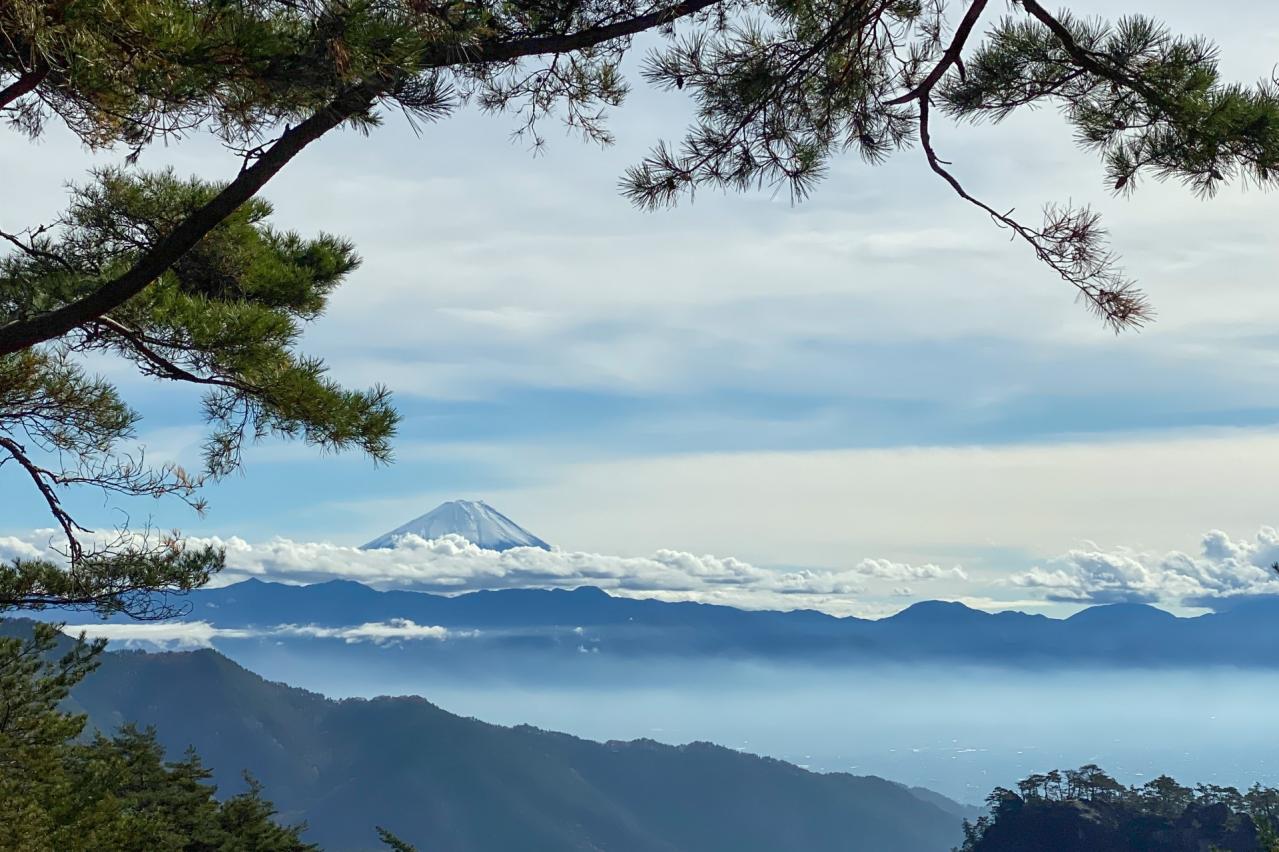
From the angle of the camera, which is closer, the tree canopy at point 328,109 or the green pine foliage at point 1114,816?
the tree canopy at point 328,109

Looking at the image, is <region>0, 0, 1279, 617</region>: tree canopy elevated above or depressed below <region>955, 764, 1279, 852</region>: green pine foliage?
above

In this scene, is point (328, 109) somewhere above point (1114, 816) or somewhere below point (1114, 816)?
above

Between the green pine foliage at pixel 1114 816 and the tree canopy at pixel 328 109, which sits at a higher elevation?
the tree canopy at pixel 328 109

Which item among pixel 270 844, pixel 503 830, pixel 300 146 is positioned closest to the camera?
pixel 300 146

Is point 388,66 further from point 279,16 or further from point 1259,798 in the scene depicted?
point 1259,798

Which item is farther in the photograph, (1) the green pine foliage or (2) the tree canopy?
(1) the green pine foliage

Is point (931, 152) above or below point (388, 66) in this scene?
above

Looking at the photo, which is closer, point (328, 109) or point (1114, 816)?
point (328, 109)

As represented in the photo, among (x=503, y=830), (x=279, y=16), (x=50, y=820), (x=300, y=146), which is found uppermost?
(x=279, y=16)

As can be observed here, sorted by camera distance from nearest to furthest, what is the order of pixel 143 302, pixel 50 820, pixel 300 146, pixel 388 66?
pixel 388 66 → pixel 300 146 → pixel 143 302 → pixel 50 820

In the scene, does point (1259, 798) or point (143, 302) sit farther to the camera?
point (1259, 798)

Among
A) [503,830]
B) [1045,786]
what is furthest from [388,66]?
[503,830]

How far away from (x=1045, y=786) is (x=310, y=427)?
66.2 m

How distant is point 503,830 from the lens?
199125 millimetres
